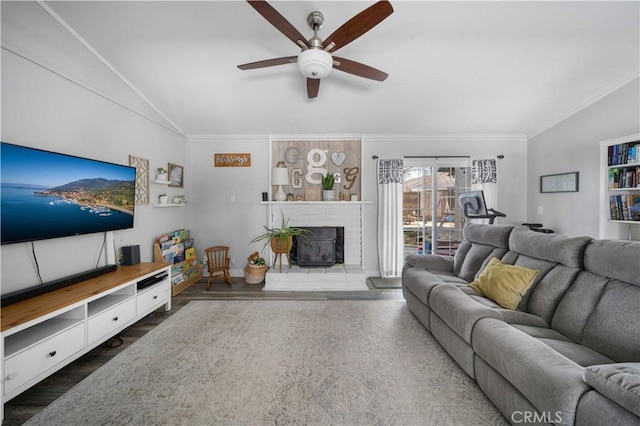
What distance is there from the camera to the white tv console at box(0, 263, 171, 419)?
1.58 m

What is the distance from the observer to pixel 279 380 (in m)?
1.88

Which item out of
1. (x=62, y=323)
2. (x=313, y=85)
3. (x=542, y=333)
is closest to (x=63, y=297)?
(x=62, y=323)

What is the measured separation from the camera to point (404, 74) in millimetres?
3029

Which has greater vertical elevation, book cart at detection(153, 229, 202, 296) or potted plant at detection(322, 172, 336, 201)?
potted plant at detection(322, 172, 336, 201)

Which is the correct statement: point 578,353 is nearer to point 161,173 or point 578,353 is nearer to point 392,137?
point 392,137

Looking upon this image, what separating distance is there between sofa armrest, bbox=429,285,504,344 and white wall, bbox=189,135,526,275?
2.28 m

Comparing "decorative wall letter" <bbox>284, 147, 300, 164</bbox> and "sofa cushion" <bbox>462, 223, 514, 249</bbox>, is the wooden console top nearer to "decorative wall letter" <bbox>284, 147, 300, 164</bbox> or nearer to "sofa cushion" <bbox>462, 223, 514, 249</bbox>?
"decorative wall letter" <bbox>284, 147, 300, 164</bbox>

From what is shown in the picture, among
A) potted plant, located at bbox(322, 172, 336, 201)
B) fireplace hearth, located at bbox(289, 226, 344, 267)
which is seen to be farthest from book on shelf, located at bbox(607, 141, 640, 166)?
fireplace hearth, located at bbox(289, 226, 344, 267)

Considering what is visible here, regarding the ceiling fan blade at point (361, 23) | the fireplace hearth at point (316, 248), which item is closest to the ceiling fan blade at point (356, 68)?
the ceiling fan blade at point (361, 23)

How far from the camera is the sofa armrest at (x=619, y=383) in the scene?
3.07 ft

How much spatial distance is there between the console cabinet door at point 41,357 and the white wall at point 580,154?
5.69m

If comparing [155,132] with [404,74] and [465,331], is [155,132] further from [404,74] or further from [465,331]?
[465,331]

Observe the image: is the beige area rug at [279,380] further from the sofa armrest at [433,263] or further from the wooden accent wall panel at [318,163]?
the wooden accent wall panel at [318,163]

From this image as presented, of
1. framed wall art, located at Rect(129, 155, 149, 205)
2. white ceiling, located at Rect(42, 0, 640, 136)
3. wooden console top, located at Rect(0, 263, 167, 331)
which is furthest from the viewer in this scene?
framed wall art, located at Rect(129, 155, 149, 205)
